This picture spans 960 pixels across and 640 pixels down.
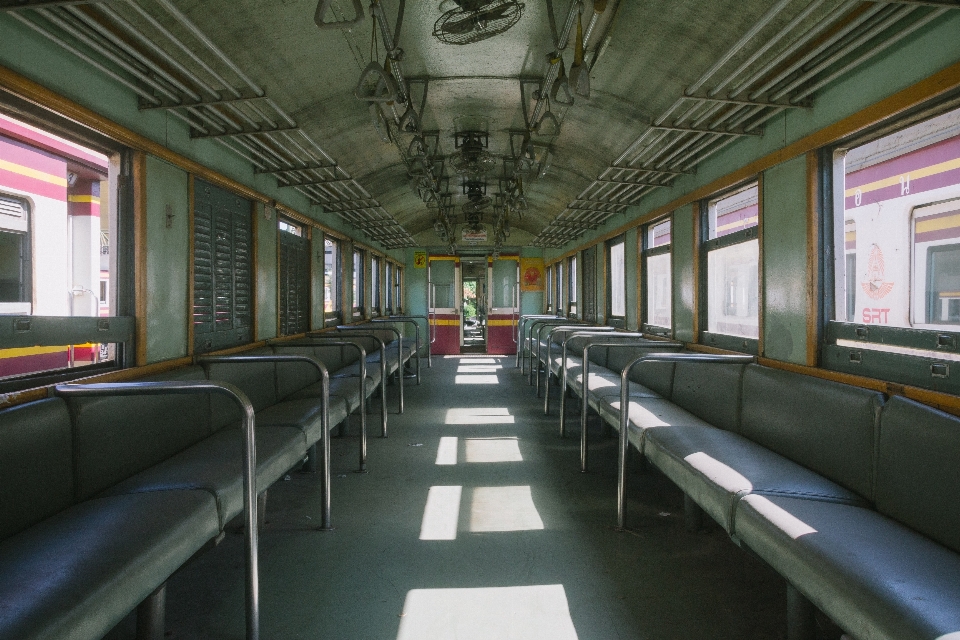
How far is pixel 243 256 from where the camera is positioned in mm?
4621

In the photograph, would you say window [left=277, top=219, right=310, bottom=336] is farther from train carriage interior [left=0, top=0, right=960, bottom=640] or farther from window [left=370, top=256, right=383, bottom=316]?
window [left=370, top=256, right=383, bottom=316]

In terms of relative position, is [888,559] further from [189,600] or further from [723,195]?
[723,195]

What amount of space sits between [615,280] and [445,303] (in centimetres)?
549

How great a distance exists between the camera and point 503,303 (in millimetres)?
12859

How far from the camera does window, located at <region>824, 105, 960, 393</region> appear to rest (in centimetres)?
258

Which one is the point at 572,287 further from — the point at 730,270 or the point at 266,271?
the point at 266,271

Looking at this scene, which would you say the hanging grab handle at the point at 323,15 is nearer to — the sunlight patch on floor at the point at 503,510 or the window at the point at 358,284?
the sunlight patch on floor at the point at 503,510

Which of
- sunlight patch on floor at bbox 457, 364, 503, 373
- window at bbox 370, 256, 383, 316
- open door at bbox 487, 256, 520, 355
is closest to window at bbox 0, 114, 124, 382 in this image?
window at bbox 370, 256, 383, 316

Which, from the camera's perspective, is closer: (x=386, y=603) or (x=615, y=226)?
(x=386, y=603)

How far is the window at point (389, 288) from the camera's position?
11.4m

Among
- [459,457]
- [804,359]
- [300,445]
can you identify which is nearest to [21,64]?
[300,445]

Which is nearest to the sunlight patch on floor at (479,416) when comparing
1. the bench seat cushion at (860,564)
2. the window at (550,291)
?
the bench seat cushion at (860,564)

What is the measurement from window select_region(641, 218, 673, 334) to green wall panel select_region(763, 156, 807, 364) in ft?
7.90

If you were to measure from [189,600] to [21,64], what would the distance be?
7.79ft
